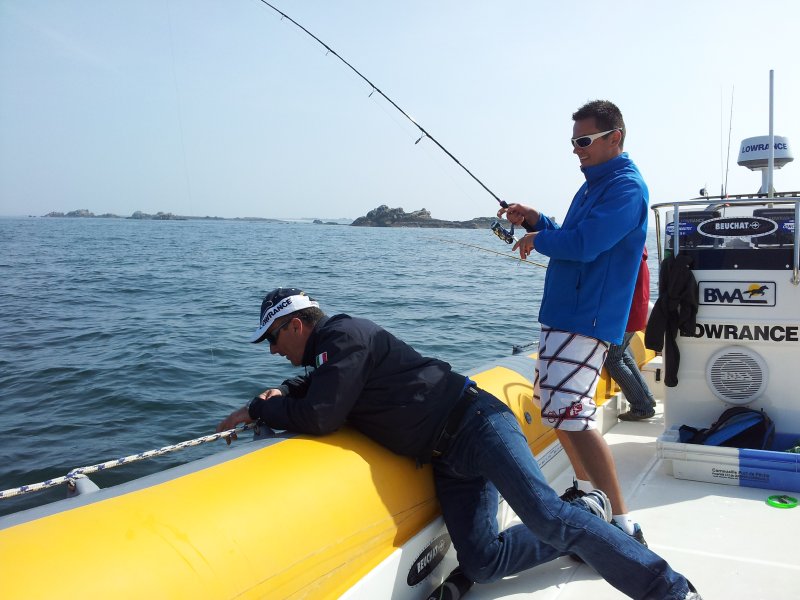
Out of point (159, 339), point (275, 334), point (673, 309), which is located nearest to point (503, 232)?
point (673, 309)

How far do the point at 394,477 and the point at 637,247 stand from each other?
4.32ft

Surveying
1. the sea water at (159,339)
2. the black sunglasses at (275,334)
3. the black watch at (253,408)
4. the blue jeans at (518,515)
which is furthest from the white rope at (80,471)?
the sea water at (159,339)

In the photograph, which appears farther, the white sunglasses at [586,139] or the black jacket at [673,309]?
the black jacket at [673,309]

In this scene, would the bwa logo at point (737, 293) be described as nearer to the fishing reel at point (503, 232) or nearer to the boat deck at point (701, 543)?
the boat deck at point (701, 543)

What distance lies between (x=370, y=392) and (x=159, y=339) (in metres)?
8.44

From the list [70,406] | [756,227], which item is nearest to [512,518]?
[756,227]

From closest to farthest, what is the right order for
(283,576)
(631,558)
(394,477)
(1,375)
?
(283,576), (631,558), (394,477), (1,375)

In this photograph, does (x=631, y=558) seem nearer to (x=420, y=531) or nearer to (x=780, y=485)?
(x=420, y=531)

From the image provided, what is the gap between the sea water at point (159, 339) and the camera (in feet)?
20.2

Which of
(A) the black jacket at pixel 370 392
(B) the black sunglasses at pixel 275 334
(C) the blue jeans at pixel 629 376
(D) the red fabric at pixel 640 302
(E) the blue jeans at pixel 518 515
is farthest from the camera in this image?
(C) the blue jeans at pixel 629 376

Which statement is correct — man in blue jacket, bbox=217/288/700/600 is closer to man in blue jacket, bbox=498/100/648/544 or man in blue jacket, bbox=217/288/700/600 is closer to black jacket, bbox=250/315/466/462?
black jacket, bbox=250/315/466/462

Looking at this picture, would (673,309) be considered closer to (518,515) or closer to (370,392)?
(518,515)

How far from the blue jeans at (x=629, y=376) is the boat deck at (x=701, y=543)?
62 cm

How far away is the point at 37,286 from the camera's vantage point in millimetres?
15969
